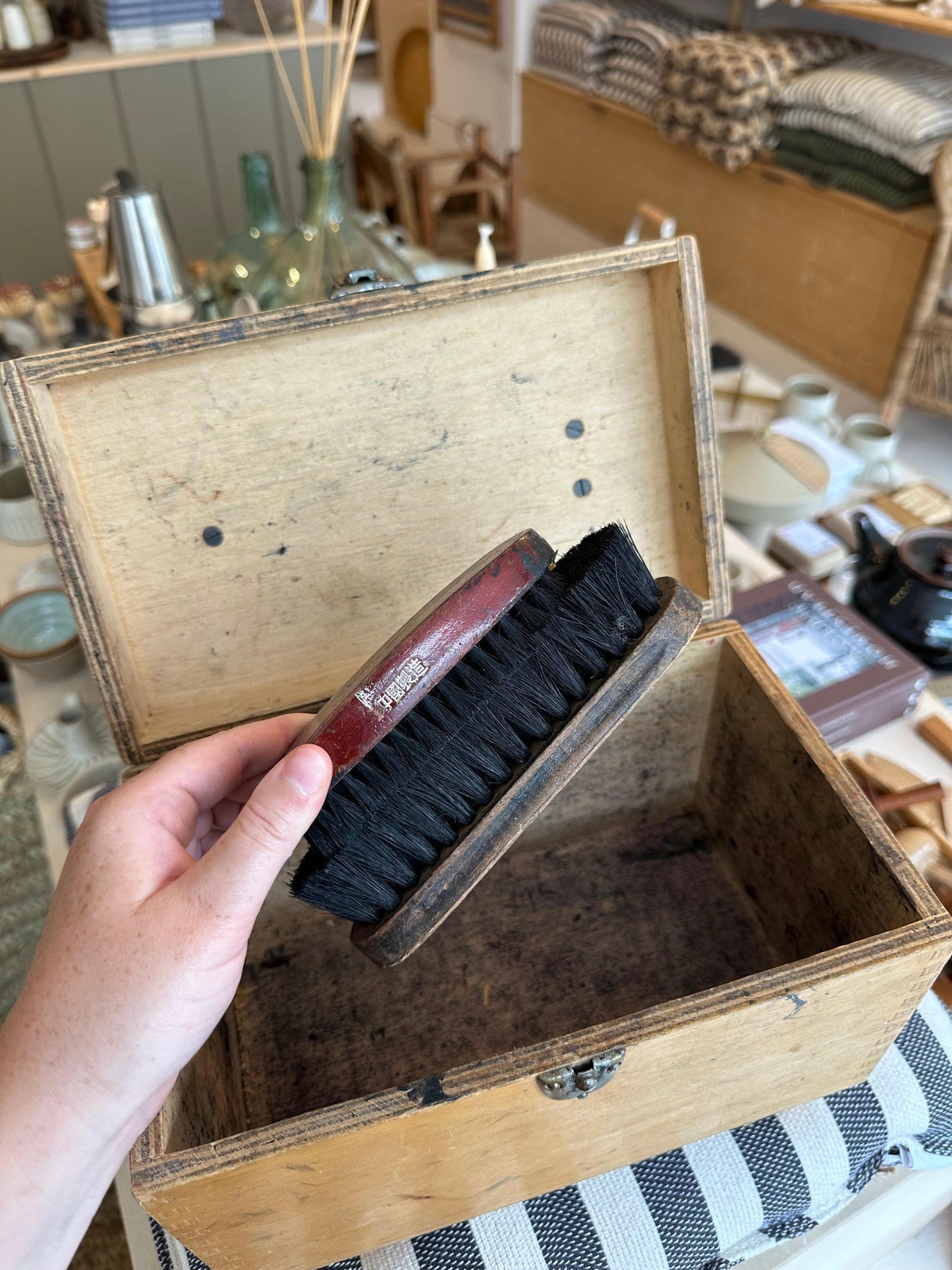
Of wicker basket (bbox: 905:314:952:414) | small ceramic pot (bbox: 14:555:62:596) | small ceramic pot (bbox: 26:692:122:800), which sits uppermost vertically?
small ceramic pot (bbox: 14:555:62:596)

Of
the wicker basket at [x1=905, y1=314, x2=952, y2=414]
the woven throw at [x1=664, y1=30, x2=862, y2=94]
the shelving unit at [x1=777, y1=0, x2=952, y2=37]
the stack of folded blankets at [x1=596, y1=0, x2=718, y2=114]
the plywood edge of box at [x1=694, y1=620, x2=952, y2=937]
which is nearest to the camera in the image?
the plywood edge of box at [x1=694, y1=620, x2=952, y2=937]

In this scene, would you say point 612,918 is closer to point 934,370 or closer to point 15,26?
point 934,370

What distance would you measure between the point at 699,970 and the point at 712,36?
2.80 metres

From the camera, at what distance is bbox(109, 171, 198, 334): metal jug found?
4.24 feet

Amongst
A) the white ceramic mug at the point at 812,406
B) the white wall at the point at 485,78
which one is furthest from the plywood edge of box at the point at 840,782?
the white wall at the point at 485,78

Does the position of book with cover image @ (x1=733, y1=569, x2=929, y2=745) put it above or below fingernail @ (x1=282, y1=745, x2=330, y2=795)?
below

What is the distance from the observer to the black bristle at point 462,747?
0.55m

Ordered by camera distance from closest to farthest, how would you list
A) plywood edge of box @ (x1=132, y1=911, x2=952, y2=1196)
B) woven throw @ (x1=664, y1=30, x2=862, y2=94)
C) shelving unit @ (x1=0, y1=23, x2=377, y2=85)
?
plywood edge of box @ (x1=132, y1=911, x2=952, y2=1196) → woven throw @ (x1=664, y1=30, x2=862, y2=94) → shelving unit @ (x1=0, y1=23, x2=377, y2=85)

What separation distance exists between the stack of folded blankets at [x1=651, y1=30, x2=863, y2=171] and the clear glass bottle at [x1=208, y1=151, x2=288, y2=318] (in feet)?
5.08

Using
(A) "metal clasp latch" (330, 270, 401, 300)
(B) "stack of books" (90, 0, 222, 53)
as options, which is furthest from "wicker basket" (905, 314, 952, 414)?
(B) "stack of books" (90, 0, 222, 53)

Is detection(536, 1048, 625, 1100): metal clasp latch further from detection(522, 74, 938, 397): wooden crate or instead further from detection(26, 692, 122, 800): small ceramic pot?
detection(522, 74, 938, 397): wooden crate

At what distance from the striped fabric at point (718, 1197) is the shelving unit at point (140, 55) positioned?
2797 mm

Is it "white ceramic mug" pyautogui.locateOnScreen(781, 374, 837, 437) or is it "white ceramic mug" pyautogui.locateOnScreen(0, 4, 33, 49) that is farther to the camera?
"white ceramic mug" pyautogui.locateOnScreen(0, 4, 33, 49)

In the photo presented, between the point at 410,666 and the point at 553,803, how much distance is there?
0.36m
